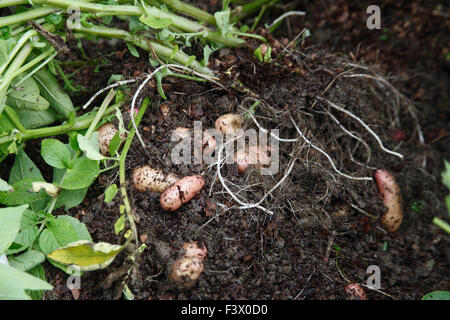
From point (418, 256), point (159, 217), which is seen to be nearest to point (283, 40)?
point (159, 217)

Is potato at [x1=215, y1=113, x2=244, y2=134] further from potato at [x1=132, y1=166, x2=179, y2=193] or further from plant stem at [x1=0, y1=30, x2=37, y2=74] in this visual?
plant stem at [x1=0, y1=30, x2=37, y2=74]

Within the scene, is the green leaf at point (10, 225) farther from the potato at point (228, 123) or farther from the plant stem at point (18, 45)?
the potato at point (228, 123)

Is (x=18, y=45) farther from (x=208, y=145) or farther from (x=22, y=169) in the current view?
(x=208, y=145)

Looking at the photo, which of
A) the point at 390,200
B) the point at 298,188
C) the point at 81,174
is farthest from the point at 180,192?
the point at 390,200

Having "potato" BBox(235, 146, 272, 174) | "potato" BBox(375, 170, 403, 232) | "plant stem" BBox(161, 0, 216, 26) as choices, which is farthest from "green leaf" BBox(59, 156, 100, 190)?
"potato" BBox(375, 170, 403, 232)

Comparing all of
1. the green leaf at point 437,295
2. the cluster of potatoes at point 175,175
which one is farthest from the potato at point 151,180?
the green leaf at point 437,295
